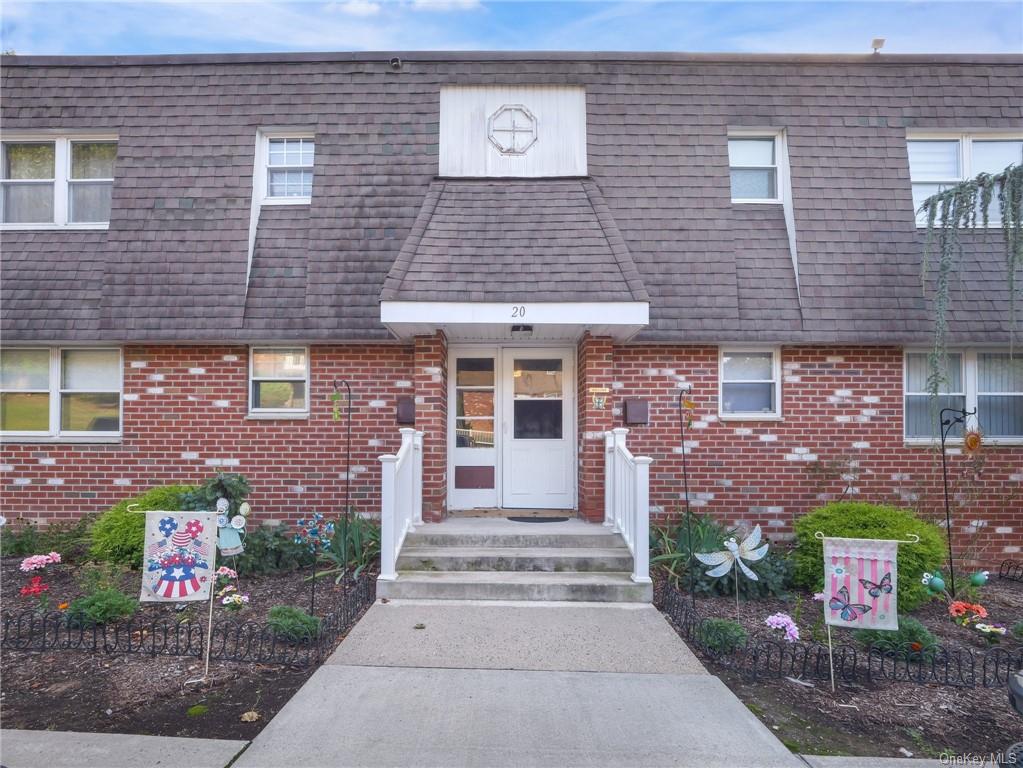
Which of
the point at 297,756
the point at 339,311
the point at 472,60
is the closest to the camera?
the point at 297,756

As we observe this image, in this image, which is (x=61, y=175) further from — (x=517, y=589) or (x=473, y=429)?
(x=517, y=589)

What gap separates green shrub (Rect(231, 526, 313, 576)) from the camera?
700 cm

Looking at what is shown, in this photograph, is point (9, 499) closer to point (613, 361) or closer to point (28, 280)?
point (28, 280)

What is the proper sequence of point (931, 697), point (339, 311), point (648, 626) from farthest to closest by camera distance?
point (339, 311) → point (648, 626) → point (931, 697)

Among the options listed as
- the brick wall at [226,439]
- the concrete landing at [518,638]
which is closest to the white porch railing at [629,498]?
the concrete landing at [518,638]

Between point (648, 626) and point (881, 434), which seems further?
point (881, 434)

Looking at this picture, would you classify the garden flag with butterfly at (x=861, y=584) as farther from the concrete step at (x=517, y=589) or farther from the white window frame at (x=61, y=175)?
the white window frame at (x=61, y=175)

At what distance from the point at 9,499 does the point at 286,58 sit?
685cm

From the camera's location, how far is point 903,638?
201 inches

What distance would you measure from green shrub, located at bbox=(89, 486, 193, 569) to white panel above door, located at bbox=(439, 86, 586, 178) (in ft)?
17.1

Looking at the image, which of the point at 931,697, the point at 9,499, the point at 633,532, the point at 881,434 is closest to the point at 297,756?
the point at 633,532

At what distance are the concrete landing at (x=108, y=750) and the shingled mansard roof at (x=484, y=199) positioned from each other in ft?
16.0

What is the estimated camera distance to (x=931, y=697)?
4.53 m

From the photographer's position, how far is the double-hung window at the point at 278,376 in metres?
8.23
